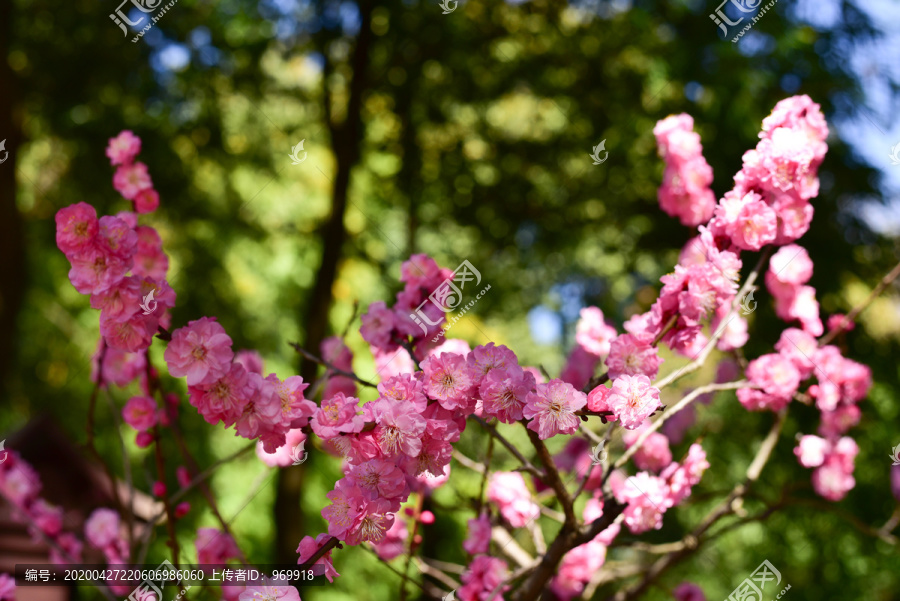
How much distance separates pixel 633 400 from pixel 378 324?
0.80 meters

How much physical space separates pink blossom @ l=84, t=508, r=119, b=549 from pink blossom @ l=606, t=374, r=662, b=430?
2.36 m

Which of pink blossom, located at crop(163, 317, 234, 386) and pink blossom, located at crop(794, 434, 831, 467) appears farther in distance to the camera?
pink blossom, located at crop(794, 434, 831, 467)

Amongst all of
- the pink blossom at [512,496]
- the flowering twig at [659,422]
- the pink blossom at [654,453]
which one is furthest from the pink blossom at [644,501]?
the pink blossom at [654,453]

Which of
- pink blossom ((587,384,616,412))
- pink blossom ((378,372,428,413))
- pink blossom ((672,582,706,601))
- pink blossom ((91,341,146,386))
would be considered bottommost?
pink blossom ((672,582,706,601))

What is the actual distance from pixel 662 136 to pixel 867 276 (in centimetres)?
301

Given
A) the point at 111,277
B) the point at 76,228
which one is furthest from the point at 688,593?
the point at 76,228

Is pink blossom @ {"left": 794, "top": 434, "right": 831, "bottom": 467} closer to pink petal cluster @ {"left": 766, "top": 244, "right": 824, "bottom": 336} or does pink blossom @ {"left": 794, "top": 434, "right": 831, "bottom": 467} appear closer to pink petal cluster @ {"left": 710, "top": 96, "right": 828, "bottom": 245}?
pink petal cluster @ {"left": 766, "top": 244, "right": 824, "bottom": 336}

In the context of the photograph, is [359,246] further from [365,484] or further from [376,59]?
[365,484]

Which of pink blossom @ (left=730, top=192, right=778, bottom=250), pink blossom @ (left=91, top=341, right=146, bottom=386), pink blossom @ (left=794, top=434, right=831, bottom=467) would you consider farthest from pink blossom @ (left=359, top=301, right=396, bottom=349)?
pink blossom @ (left=794, top=434, right=831, bottom=467)

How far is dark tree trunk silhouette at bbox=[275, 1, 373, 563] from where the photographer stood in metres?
5.45

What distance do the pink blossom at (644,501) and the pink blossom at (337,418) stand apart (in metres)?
0.90

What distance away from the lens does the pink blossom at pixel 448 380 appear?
4.64ft

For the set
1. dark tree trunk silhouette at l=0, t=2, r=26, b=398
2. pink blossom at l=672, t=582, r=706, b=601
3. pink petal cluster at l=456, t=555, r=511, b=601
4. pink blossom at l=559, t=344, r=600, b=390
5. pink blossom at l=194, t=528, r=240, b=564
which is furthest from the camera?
dark tree trunk silhouette at l=0, t=2, r=26, b=398

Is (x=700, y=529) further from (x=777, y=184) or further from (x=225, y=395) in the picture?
(x=225, y=395)
